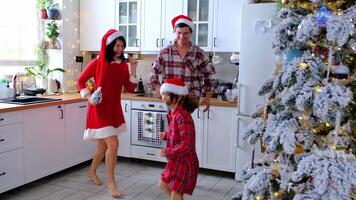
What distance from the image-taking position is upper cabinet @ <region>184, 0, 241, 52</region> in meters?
3.64

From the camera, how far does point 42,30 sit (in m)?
4.21

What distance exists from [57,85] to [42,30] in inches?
27.4

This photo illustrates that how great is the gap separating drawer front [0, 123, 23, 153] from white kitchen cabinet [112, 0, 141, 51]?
1665 mm

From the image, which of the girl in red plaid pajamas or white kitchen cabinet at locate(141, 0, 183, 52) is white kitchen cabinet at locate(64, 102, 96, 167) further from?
the girl in red plaid pajamas

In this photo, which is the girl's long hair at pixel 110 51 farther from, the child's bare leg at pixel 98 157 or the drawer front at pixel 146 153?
Answer: the drawer front at pixel 146 153

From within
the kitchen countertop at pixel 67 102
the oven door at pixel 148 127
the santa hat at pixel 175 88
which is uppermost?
Answer: the santa hat at pixel 175 88

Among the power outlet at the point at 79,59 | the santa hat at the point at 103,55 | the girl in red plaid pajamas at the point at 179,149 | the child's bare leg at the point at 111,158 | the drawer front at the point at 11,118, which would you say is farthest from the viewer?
the power outlet at the point at 79,59

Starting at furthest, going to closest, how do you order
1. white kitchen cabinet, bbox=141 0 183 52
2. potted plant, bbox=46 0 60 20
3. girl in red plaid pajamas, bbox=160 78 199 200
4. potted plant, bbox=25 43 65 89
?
1. potted plant, bbox=25 43 65 89
2. potted plant, bbox=46 0 60 20
3. white kitchen cabinet, bbox=141 0 183 52
4. girl in red plaid pajamas, bbox=160 78 199 200

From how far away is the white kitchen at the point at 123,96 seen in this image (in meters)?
3.18

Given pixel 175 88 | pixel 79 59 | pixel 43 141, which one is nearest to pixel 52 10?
pixel 79 59

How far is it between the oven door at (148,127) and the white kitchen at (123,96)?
1 centimetres

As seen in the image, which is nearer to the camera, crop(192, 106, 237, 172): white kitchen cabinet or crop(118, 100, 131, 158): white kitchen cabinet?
crop(192, 106, 237, 172): white kitchen cabinet

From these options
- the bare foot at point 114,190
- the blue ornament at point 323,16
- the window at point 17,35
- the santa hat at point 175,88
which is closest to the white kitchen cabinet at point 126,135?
the bare foot at point 114,190

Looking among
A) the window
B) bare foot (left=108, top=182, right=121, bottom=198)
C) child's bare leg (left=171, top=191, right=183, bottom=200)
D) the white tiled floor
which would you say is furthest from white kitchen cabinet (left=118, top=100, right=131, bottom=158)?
child's bare leg (left=171, top=191, right=183, bottom=200)
